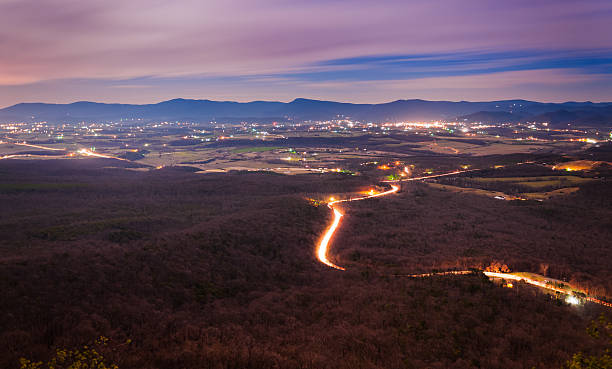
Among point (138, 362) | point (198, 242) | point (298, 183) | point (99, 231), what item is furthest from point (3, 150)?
point (138, 362)

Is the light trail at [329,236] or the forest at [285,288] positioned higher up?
the forest at [285,288]

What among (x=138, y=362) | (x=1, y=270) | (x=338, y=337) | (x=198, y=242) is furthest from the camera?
(x=198, y=242)

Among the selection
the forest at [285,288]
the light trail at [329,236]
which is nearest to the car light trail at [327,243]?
the light trail at [329,236]

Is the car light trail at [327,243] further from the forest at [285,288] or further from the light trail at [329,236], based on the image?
the forest at [285,288]

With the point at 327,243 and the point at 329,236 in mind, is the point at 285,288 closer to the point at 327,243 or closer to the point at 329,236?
the point at 327,243

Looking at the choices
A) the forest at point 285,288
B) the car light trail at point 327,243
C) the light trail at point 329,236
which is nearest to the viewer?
the forest at point 285,288

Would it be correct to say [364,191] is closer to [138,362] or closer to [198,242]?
[198,242]

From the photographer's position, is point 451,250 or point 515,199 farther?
point 515,199

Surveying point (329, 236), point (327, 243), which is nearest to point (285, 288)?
point (327, 243)

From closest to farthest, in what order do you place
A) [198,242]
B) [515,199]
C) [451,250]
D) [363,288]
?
1. [363,288]
2. [198,242]
3. [451,250]
4. [515,199]

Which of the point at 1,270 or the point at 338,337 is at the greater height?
the point at 1,270
